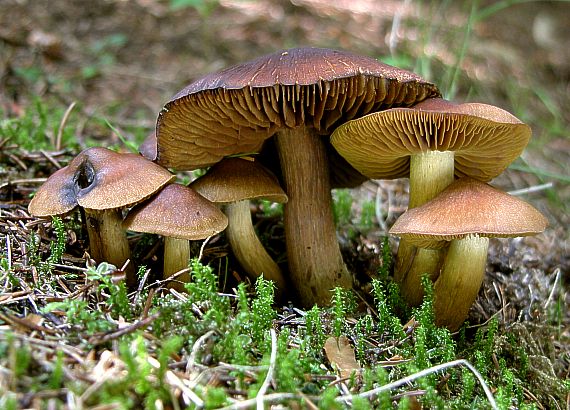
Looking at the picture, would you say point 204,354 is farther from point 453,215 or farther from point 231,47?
point 231,47

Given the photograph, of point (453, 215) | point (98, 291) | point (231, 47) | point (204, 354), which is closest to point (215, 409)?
point (204, 354)

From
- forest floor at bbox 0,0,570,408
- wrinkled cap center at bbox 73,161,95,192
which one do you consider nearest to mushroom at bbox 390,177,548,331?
forest floor at bbox 0,0,570,408

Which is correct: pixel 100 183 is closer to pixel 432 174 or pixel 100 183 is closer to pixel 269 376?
pixel 269 376

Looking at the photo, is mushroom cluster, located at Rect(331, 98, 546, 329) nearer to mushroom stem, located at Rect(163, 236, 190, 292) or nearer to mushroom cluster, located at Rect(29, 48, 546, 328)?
mushroom cluster, located at Rect(29, 48, 546, 328)

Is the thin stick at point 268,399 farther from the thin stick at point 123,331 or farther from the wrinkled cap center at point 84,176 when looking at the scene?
the wrinkled cap center at point 84,176

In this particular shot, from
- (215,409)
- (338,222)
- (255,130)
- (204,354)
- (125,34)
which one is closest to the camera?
(215,409)

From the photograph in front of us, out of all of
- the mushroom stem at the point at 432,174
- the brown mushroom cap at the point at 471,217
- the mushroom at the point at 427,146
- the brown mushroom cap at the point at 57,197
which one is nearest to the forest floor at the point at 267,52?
the brown mushroom cap at the point at 57,197
